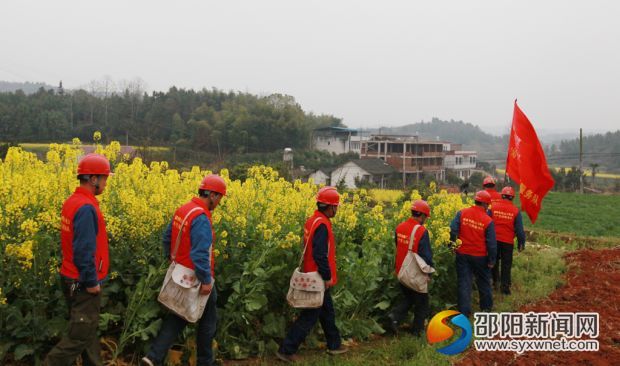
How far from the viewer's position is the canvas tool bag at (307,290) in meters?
5.29

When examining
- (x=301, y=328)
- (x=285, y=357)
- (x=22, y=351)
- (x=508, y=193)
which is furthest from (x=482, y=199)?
(x=22, y=351)

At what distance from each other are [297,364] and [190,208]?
6.89 ft

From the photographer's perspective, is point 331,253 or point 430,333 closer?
point 331,253

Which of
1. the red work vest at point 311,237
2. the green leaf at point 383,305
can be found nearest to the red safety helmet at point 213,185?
the red work vest at point 311,237

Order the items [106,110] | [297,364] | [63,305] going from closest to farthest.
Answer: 1. [63,305]
2. [297,364]
3. [106,110]

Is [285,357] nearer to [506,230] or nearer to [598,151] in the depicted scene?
[506,230]

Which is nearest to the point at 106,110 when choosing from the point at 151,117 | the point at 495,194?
the point at 151,117

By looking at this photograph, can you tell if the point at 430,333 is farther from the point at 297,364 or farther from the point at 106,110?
the point at 106,110

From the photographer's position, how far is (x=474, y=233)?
738cm

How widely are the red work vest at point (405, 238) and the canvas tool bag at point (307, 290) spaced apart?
1.58 m

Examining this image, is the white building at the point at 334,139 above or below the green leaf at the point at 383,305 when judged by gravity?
above

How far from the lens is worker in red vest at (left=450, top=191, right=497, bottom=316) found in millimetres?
7336

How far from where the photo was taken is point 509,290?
29.6ft

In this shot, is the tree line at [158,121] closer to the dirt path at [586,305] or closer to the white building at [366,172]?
the white building at [366,172]
